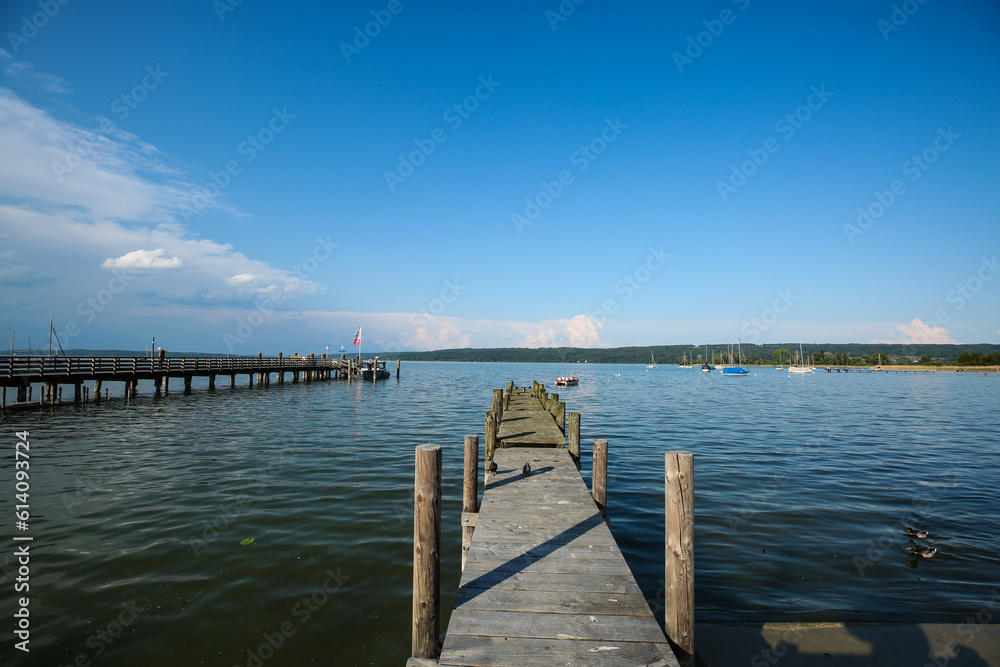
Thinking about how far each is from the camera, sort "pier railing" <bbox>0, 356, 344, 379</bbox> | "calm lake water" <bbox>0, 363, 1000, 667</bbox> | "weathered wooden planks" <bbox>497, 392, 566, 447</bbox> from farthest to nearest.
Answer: "pier railing" <bbox>0, 356, 344, 379</bbox> → "weathered wooden planks" <bbox>497, 392, 566, 447</bbox> → "calm lake water" <bbox>0, 363, 1000, 667</bbox>

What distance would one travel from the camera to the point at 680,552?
14.6ft

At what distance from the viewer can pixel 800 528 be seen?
9.95 m

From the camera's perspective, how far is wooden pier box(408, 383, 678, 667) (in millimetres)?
4020

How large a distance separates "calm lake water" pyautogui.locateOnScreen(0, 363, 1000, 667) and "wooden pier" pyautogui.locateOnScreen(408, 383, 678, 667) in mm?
1455

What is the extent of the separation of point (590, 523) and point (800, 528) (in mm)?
5807

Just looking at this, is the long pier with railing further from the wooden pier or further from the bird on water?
the bird on water

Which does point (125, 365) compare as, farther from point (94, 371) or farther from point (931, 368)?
point (931, 368)

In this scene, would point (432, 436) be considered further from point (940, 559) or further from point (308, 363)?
point (308, 363)

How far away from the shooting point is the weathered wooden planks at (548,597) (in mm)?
3998

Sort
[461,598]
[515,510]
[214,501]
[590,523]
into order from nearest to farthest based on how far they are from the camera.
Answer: [461,598] < [590,523] < [515,510] < [214,501]

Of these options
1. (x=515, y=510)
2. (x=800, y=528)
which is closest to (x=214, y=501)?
(x=515, y=510)

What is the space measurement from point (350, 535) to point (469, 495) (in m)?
3.10

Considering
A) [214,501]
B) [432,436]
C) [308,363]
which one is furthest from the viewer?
[308,363]

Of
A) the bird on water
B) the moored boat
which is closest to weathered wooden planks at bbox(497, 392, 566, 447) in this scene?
the bird on water
